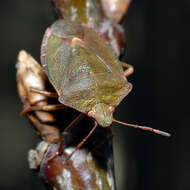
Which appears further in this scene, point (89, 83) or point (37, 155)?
point (89, 83)

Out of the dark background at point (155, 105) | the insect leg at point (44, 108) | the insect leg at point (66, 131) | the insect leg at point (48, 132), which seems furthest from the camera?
the dark background at point (155, 105)

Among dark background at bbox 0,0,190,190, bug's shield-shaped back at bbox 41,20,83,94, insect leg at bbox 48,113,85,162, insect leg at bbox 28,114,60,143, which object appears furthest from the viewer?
dark background at bbox 0,0,190,190

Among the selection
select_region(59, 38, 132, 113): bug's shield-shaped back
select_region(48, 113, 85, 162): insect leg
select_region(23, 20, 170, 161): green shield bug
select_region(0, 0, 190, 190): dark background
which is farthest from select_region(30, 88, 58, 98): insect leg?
select_region(0, 0, 190, 190): dark background

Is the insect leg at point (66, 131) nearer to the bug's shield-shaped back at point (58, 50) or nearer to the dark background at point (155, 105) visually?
the bug's shield-shaped back at point (58, 50)

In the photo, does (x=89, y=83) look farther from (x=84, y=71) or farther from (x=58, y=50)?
(x=58, y=50)

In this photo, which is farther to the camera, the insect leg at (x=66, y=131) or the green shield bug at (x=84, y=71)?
the green shield bug at (x=84, y=71)

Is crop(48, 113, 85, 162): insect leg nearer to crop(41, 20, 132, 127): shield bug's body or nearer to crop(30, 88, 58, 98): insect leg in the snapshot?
crop(41, 20, 132, 127): shield bug's body

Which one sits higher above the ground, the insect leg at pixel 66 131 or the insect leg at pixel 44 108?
the insect leg at pixel 44 108

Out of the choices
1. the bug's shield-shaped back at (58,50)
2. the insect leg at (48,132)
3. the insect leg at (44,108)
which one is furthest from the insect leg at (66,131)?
the bug's shield-shaped back at (58,50)

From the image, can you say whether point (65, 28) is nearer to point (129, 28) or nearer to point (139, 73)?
point (139, 73)

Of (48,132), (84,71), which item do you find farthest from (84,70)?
(48,132)
